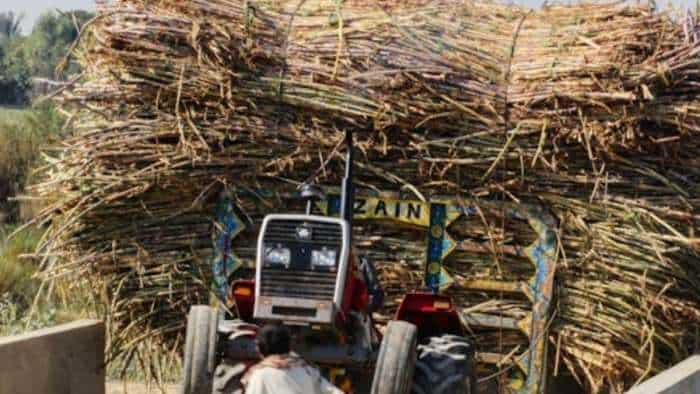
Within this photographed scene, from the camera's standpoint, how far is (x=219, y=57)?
8.42 metres

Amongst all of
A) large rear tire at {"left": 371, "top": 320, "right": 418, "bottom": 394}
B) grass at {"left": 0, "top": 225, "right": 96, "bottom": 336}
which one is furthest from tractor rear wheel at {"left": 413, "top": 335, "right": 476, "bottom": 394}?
grass at {"left": 0, "top": 225, "right": 96, "bottom": 336}

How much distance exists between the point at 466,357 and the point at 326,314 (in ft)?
3.17

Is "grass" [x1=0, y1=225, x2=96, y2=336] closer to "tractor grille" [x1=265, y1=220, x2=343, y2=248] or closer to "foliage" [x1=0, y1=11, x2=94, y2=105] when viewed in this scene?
"tractor grille" [x1=265, y1=220, x2=343, y2=248]

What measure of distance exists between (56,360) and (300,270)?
2.12 meters

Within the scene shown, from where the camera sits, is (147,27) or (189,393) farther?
(147,27)

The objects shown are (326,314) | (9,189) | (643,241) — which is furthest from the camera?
(9,189)

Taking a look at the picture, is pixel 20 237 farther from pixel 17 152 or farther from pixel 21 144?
pixel 21 144

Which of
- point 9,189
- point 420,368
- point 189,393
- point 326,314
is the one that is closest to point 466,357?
point 420,368

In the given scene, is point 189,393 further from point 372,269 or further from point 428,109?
point 428,109

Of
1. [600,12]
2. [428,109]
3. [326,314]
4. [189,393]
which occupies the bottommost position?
[189,393]

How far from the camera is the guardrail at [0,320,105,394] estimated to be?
7660mm

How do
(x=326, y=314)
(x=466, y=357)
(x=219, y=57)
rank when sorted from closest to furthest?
(x=326, y=314)
(x=466, y=357)
(x=219, y=57)

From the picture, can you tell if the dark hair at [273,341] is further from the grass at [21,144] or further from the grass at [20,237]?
the grass at [21,144]

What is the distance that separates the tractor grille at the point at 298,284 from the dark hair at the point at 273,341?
0.73 metres
